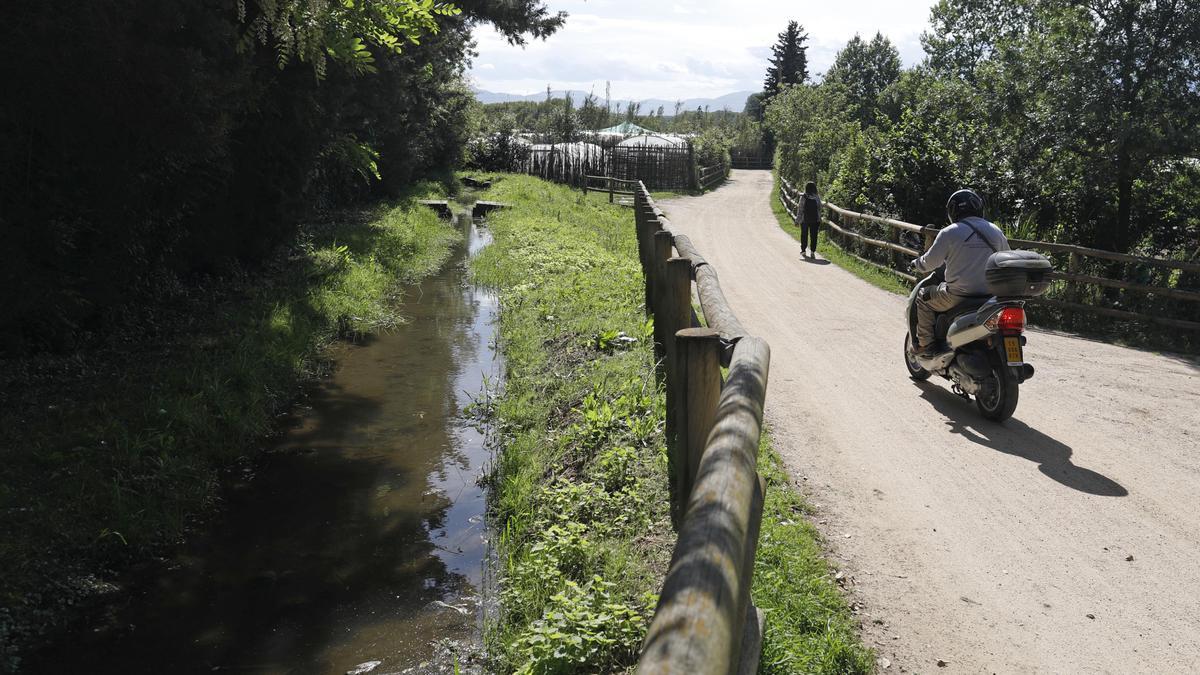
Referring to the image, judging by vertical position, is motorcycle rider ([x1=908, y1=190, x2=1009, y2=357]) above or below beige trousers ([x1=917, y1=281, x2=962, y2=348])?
above

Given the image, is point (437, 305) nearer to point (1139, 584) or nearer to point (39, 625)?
point (39, 625)

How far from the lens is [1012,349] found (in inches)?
258

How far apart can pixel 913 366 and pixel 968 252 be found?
1447 millimetres

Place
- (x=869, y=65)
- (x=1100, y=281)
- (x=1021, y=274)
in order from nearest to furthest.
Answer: (x=1021, y=274) < (x=1100, y=281) < (x=869, y=65)

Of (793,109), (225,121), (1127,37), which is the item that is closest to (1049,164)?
(1127,37)

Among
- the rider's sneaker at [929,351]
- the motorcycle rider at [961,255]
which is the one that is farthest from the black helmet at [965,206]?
the rider's sneaker at [929,351]

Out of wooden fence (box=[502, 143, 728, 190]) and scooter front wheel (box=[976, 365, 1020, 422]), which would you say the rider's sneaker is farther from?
wooden fence (box=[502, 143, 728, 190])

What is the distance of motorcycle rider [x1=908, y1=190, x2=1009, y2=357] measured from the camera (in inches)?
279

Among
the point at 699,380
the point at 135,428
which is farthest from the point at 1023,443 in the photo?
the point at 135,428

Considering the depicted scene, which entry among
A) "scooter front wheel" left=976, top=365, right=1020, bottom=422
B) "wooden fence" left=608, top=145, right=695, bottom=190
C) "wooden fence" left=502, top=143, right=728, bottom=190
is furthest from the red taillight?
"wooden fence" left=608, top=145, right=695, bottom=190

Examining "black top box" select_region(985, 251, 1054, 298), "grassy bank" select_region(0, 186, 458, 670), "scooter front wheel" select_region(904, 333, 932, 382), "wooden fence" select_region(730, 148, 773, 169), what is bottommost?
"grassy bank" select_region(0, 186, 458, 670)

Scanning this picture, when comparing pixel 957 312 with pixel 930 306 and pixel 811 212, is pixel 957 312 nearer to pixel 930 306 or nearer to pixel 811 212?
pixel 930 306

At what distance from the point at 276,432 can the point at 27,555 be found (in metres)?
2.90

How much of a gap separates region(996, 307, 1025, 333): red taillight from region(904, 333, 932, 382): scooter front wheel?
1.41m
